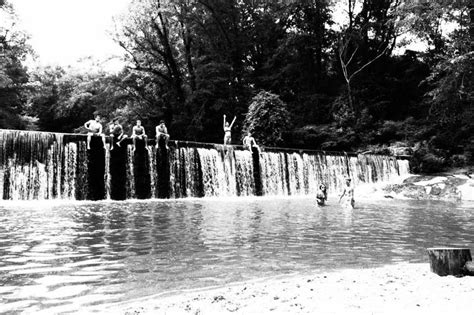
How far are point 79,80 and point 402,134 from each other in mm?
32230

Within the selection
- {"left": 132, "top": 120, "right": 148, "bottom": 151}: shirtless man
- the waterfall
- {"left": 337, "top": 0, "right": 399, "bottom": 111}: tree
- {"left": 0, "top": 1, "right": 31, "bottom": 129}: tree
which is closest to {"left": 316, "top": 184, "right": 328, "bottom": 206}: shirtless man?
the waterfall

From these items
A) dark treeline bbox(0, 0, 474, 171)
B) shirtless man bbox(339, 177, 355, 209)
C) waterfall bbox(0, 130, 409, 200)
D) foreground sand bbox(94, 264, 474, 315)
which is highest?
dark treeline bbox(0, 0, 474, 171)

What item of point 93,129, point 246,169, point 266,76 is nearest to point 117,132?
point 93,129

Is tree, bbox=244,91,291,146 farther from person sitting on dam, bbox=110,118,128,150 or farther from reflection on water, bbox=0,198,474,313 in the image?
reflection on water, bbox=0,198,474,313

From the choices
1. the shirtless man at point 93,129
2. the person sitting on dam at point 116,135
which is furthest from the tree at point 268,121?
the shirtless man at point 93,129

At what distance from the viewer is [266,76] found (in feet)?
117

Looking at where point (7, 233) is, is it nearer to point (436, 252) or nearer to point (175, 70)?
point (436, 252)

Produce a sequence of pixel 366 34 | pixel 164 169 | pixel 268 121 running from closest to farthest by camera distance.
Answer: pixel 164 169
pixel 268 121
pixel 366 34

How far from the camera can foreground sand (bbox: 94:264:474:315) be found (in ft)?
11.6

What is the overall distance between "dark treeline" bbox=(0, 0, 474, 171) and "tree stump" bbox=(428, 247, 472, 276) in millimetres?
24259

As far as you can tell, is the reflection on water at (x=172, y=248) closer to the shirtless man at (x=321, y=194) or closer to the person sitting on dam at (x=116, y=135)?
the shirtless man at (x=321, y=194)

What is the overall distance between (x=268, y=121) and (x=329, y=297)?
26.2m

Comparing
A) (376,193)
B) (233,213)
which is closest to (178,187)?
(233,213)

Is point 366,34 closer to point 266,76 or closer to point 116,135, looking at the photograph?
point 266,76
